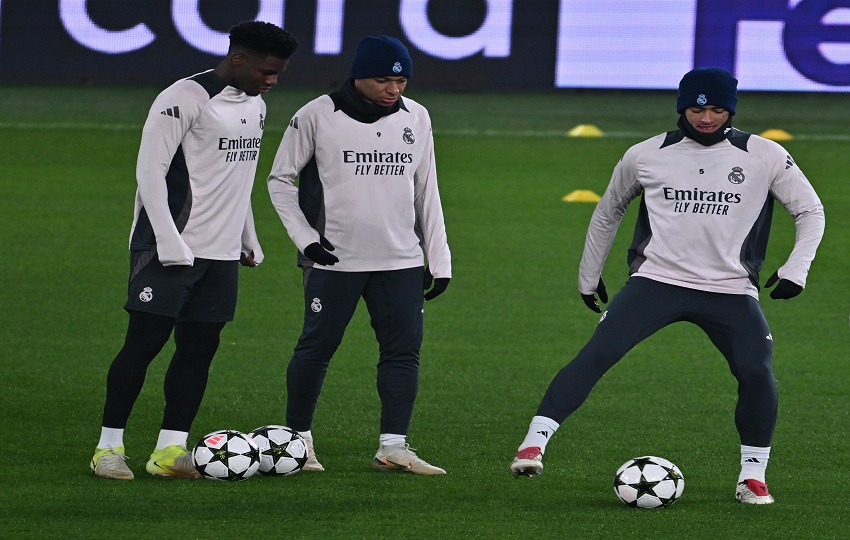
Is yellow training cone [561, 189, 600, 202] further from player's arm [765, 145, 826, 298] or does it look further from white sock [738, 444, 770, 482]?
white sock [738, 444, 770, 482]

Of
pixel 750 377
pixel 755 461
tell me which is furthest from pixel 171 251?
pixel 755 461

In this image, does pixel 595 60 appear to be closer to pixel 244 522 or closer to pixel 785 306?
pixel 785 306

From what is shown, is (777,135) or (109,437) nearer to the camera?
(109,437)

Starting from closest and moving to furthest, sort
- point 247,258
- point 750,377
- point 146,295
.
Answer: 1. point 750,377
2. point 146,295
3. point 247,258

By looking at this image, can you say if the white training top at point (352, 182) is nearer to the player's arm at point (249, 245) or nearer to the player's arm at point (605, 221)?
the player's arm at point (249, 245)

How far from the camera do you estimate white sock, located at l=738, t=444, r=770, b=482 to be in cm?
528

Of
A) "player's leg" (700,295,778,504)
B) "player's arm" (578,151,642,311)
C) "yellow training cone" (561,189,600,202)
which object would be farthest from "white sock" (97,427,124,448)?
"yellow training cone" (561,189,600,202)

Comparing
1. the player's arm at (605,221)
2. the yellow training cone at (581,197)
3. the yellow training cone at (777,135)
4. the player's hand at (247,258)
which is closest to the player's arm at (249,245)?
the player's hand at (247,258)

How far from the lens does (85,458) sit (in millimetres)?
5801

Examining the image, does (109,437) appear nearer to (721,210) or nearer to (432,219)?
(432,219)

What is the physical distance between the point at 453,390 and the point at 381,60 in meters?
2.41

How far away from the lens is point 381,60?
5.47m

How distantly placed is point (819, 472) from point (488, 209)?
24.4 feet

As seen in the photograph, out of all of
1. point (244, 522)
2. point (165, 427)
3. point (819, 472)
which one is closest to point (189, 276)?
point (165, 427)
